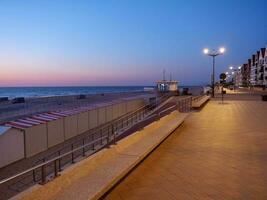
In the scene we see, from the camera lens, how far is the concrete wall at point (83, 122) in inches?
548

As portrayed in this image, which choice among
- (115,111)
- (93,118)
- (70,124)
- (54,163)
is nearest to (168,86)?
(115,111)

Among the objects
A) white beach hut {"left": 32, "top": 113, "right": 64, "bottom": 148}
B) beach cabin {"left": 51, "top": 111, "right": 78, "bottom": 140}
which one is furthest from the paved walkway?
beach cabin {"left": 51, "top": 111, "right": 78, "bottom": 140}

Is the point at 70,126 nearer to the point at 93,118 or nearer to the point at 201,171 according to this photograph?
the point at 93,118

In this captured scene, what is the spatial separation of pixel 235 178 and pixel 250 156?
4.81ft

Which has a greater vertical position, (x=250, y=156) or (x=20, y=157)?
(x=250, y=156)

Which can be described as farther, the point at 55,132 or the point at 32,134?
the point at 55,132

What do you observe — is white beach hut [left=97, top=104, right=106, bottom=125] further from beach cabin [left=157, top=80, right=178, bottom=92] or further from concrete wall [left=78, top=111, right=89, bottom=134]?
beach cabin [left=157, top=80, right=178, bottom=92]

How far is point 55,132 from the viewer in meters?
11.3

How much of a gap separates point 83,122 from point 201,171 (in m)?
10.8

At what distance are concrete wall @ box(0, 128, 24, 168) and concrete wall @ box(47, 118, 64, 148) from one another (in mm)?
1767

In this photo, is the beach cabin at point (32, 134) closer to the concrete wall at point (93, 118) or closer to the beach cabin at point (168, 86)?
the concrete wall at point (93, 118)

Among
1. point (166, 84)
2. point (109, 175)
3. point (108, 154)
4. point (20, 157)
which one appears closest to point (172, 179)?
point (109, 175)

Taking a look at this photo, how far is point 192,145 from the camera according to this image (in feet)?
20.8

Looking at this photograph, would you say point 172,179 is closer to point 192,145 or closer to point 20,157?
point 192,145
